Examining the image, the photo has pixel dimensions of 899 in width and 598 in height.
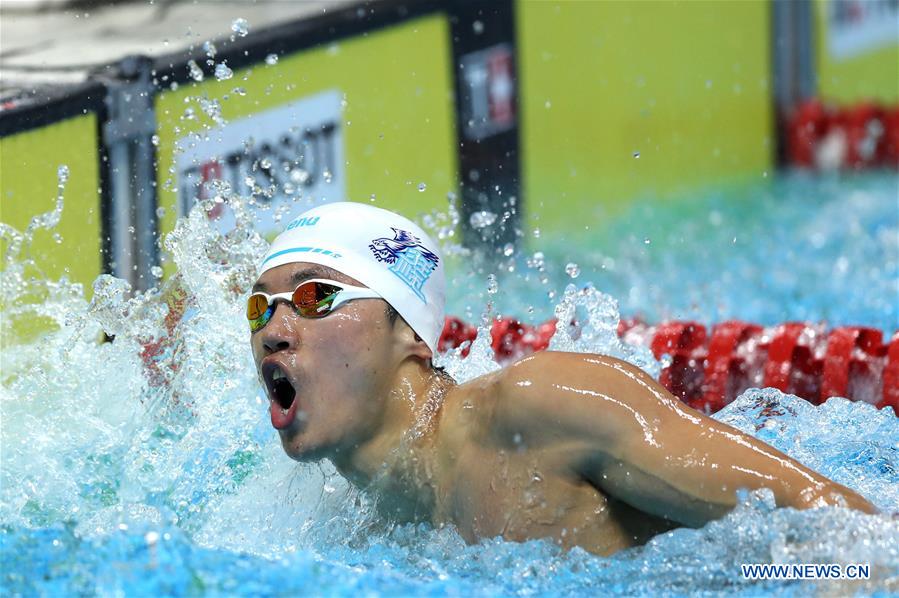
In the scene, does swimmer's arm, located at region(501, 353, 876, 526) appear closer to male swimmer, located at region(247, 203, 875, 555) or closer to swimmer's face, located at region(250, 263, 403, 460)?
male swimmer, located at region(247, 203, 875, 555)

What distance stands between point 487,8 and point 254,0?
4.62 feet

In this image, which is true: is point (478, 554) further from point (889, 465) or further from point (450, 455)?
point (889, 465)

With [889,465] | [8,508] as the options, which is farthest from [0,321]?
[889,465]

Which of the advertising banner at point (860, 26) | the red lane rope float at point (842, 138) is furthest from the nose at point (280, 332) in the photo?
the advertising banner at point (860, 26)

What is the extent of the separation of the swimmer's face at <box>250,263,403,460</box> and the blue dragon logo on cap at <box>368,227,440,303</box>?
87 millimetres

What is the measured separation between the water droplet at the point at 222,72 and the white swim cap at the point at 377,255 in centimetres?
118

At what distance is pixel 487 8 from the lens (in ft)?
17.2

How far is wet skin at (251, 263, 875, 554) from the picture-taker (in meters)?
2.03

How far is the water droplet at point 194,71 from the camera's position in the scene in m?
3.39

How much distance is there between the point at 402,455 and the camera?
2.29 meters

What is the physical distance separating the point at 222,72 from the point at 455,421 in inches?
64.2

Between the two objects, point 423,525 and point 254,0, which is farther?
point 254,0

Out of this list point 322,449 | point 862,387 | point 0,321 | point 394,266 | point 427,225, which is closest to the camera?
point 322,449

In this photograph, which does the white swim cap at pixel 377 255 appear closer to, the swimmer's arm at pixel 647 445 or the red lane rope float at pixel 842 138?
the swimmer's arm at pixel 647 445
